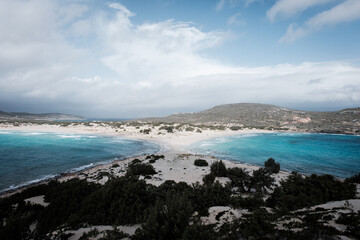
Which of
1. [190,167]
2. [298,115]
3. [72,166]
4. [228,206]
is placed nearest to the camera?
A: [228,206]

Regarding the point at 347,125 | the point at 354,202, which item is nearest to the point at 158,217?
the point at 354,202

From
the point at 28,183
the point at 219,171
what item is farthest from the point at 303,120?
the point at 28,183

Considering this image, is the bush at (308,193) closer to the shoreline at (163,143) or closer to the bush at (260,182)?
the bush at (260,182)

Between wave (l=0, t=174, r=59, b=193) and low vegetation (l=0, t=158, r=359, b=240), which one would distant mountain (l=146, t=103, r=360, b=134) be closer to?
low vegetation (l=0, t=158, r=359, b=240)

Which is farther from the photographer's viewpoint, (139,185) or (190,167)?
(190,167)

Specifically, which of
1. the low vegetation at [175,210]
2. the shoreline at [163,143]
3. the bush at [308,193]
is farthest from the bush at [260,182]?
→ the shoreline at [163,143]

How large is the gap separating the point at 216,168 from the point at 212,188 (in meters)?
7.46

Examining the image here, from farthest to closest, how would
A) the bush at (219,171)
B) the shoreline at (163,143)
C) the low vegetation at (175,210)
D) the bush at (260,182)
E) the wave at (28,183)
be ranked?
the shoreline at (163,143) < the bush at (219,171) < the wave at (28,183) < the bush at (260,182) < the low vegetation at (175,210)

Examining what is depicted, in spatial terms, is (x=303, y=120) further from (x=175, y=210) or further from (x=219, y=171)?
(x=175, y=210)

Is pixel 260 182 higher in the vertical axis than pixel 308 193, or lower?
lower

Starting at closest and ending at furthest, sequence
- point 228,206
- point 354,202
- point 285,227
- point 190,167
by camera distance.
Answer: point 285,227 < point 354,202 < point 228,206 < point 190,167

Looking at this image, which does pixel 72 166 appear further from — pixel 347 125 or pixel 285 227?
pixel 347 125

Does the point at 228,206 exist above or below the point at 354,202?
below

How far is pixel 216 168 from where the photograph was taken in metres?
15.1
